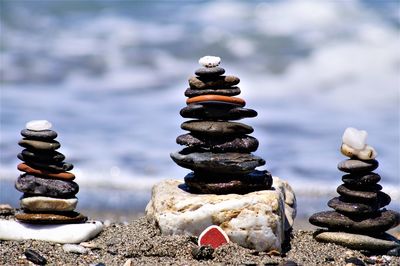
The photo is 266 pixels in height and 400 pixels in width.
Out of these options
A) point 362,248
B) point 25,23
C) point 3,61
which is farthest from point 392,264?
point 25,23

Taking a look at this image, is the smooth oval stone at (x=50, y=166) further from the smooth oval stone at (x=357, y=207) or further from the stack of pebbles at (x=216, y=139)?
the smooth oval stone at (x=357, y=207)

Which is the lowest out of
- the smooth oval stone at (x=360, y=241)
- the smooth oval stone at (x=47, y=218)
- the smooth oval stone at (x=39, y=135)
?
the smooth oval stone at (x=360, y=241)

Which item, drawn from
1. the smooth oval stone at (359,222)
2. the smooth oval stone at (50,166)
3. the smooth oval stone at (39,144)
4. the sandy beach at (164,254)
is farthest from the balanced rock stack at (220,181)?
the smooth oval stone at (39,144)

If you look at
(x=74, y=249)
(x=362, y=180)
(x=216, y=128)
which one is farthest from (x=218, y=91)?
(x=74, y=249)

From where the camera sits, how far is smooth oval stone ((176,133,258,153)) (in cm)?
722

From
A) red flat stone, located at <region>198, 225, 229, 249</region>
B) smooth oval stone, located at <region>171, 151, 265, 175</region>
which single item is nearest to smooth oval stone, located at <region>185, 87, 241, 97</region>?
smooth oval stone, located at <region>171, 151, 265, 175</region>

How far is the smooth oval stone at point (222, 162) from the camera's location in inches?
279

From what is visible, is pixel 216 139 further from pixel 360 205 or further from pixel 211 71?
pixel 360 205

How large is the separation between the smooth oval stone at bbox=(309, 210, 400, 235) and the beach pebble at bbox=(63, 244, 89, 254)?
194cm

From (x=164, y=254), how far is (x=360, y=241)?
5.37 feet

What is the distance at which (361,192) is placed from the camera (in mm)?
7316

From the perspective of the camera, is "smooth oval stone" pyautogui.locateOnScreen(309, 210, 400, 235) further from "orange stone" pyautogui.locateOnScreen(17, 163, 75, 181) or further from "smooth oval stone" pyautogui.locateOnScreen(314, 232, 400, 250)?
"orange stone" pyautogui.locateOnScreen(17, 163, 75, 181)

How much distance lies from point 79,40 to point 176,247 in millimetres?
16556

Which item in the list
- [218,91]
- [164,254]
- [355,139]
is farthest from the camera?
[355,139]
